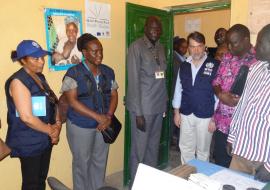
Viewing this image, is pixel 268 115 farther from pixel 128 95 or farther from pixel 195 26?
pixel 195 26

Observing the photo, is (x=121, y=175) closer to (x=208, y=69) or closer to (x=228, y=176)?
(x=208, y=69)

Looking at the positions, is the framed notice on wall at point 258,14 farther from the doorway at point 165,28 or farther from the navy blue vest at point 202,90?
the navy blue vest at point 202,90

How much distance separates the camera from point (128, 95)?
3.09 metres

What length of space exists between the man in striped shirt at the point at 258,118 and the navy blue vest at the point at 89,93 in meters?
1.31

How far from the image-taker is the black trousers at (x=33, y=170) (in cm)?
225

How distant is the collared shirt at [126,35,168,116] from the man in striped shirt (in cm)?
132

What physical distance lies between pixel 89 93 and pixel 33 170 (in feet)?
2.69

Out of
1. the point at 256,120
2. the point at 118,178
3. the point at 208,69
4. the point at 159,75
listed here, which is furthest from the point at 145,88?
the point at 256,120

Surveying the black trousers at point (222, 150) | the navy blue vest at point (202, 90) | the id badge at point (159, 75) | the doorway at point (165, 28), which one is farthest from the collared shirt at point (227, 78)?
the doorway at point (165, 28)

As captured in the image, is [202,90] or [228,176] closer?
[228,176]

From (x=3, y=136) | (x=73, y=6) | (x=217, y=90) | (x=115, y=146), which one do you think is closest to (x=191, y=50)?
(x=217, y=90)

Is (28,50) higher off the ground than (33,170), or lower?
higher

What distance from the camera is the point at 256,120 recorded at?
1664 mm

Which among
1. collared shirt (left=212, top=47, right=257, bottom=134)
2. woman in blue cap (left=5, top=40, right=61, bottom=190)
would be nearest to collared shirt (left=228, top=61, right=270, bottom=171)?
collared shirt (left=212, top=47, right=257, bottom=134)
